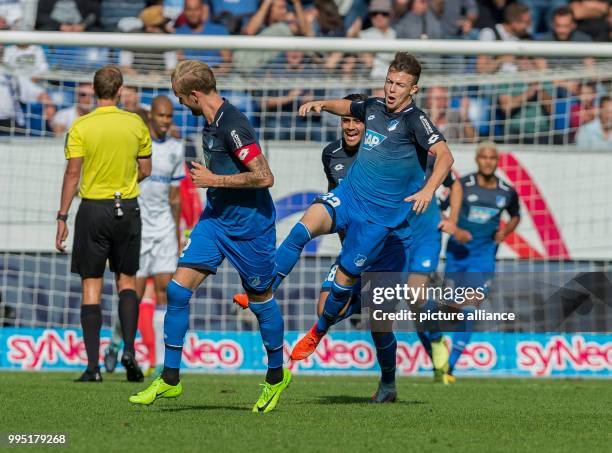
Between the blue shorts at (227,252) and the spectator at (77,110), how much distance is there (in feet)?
23.5

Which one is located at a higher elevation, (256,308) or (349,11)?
(349,11)

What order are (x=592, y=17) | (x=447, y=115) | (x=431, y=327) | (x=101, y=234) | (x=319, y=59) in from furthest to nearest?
(x=592, y=17), (x=319, y=59), (x=447, y=115), (x=431, y=327), (x=101, y=234)

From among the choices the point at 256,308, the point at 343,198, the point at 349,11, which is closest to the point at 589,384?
the point at 343,198

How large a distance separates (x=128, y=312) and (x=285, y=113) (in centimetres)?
491

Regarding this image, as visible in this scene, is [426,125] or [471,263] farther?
[471,263]

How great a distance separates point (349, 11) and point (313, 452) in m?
12.7

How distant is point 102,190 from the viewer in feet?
33.5

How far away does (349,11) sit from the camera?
17.9 metres

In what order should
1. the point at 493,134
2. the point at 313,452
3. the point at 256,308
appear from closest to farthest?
the point at 313,452, the point at 256,308, the point at 493,134

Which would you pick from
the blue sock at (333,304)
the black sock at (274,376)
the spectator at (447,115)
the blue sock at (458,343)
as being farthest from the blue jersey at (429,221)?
the black sock at (274,376)

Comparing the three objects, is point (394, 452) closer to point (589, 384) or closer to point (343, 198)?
point (343, 198)

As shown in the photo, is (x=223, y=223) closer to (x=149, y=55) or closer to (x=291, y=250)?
(x=291, y=250)

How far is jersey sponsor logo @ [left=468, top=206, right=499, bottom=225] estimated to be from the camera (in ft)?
42.9

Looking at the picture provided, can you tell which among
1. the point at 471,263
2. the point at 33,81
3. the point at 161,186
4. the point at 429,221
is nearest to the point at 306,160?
the point at 161,186
